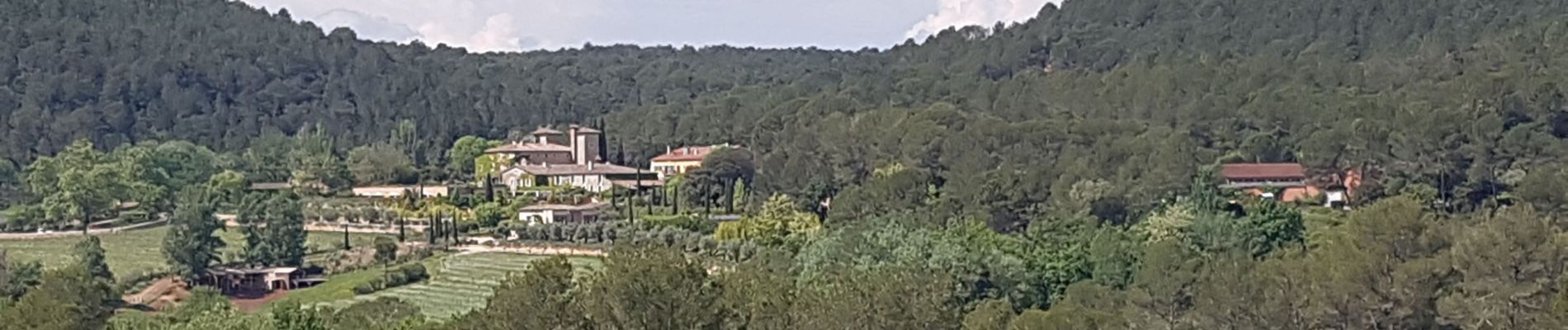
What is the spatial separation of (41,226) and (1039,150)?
24714 millimetres

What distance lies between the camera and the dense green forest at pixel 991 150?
71.1 feet

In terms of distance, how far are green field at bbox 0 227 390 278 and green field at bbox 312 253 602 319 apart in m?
4.84

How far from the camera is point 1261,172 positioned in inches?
1677

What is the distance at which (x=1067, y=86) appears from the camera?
190 feet

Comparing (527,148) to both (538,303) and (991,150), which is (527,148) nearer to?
(991,150)

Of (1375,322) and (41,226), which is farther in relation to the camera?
(41,226)

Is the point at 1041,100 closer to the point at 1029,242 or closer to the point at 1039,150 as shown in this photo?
the point at 1039,150

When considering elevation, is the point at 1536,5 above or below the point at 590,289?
above

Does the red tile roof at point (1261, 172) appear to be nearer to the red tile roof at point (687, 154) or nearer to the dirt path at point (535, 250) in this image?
the dirt path at point (535, 250)

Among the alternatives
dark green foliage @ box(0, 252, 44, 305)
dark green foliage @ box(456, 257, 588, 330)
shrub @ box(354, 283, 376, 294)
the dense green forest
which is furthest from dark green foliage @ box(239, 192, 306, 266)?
dark green foliage @ box(456, 257, 588, 330)

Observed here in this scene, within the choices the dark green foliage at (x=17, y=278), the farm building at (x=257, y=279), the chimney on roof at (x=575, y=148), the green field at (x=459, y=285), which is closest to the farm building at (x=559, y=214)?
the green field at (x=459, y=285)

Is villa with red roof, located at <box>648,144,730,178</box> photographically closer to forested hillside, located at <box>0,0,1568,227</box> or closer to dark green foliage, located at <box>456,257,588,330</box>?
forested hillside, located at <box>0,0,1568,227</box>

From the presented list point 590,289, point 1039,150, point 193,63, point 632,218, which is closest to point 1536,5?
point 1039,150

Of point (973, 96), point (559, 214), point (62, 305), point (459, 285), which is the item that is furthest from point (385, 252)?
point (973, 96)
